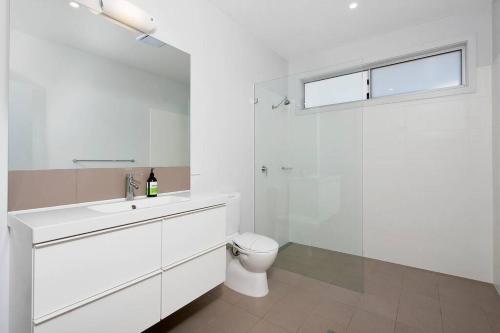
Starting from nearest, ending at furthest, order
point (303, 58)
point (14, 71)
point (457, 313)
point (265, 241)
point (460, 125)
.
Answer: point (14, 71) < point (457, 313) < point (265, 241) < point (460, 125) < point (303, 58)

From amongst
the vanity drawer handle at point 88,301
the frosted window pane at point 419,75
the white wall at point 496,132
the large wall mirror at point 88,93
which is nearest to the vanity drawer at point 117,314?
the vanity drawer handle at point 88,301

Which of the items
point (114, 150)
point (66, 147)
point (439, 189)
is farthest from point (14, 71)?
point (439, 189)

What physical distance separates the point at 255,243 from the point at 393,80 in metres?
2.25

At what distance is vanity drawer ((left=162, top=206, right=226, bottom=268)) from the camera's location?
137 centimetres

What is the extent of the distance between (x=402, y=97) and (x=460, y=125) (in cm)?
56

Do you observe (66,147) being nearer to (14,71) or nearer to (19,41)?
(14,71)

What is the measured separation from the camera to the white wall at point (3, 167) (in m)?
1.14

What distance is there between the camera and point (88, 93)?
1404mm

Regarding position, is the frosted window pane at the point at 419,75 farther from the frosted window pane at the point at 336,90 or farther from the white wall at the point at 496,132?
the white wall at the point at 496,132

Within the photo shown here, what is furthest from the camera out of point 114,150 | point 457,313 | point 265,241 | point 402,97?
point 402,97

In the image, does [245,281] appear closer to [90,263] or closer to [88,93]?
[90,263]

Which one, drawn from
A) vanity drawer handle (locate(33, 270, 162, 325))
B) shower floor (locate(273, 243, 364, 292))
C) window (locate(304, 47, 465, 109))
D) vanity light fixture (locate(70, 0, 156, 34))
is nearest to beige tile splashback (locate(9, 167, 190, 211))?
vanity drawer handle (locate(33, 270, 162, 325))

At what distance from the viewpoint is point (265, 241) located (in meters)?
2.03

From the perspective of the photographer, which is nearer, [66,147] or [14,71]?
[14,71]
